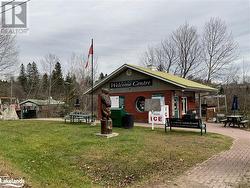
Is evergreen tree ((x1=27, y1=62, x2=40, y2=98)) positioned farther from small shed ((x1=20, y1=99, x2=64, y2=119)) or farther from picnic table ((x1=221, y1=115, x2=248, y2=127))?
picnic table ((x1=221, y1=115, x2=248, y2=127))

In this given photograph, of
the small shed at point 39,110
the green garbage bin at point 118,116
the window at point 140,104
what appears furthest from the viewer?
the small shed at point 39,110

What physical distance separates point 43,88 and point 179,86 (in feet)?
183

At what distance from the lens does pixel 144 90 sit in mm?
24656

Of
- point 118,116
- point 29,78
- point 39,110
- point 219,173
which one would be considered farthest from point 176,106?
point 29,78

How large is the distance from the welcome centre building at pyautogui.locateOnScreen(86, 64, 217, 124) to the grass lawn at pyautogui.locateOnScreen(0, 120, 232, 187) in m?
10.3

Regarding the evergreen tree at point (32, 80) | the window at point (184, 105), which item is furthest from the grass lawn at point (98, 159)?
the evergreen tree at point (32, 80)

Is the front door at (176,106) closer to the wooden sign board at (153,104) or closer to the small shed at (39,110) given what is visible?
the wooden sign board at (153,104)

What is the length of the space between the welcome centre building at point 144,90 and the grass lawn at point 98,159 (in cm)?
1034

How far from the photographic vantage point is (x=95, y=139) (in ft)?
41.3

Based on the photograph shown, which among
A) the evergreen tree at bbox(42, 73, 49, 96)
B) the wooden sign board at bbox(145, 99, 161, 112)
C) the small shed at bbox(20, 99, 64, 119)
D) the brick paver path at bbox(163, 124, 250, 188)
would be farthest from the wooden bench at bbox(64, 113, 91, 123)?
the evergreen tree at bbox(42, 73, 49, 96)

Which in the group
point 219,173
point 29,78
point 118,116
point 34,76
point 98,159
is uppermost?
point 34,76

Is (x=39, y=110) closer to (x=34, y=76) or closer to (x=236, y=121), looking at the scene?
(x=236, y=121)

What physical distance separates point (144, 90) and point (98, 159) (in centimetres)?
1586

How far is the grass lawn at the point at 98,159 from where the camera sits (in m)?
7.29
